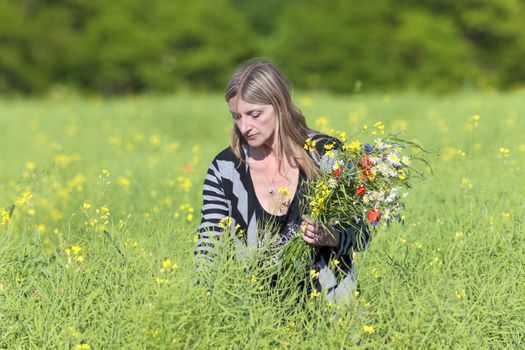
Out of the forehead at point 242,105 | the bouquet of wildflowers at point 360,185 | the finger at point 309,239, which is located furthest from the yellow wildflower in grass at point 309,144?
the finger at point 309,239

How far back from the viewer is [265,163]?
12.6ft

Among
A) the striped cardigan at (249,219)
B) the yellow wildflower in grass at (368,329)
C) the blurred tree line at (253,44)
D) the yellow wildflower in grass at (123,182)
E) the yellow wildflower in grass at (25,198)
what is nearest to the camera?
the yellow wildflower in grass at (368,329)

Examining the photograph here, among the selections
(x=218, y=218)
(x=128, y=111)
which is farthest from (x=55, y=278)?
(x=128, y=111)

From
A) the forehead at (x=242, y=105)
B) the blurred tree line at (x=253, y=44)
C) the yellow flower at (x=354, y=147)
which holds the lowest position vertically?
the blurred tree line at (x=253, y=44)

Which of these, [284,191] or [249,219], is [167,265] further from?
[284,191]

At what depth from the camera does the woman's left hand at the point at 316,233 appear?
347 cm

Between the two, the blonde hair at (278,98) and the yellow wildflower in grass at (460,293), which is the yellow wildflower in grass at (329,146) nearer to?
the blonde hair at (278,98)

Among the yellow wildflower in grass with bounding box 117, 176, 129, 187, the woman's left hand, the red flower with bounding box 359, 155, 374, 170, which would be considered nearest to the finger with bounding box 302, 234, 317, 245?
the woman's left hand

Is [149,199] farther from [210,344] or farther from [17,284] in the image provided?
[210,344]

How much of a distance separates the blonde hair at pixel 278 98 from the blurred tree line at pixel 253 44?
2968 centimetres

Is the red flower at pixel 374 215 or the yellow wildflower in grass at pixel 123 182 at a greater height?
the red flower at pixel 374 215

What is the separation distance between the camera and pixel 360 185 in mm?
3420

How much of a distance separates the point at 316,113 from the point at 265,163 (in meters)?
7.70

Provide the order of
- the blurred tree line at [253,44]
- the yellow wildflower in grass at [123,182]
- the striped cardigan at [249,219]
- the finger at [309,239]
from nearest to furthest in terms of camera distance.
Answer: the finger at [309,239], the striped cardigan at [249,219], the yellow wildflower in grass at [123,182], the blurred tree line at [253,44]
